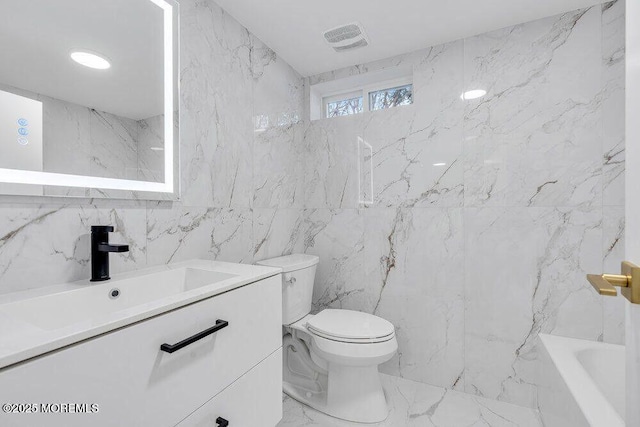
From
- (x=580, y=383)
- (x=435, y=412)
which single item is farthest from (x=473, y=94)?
(x=435, y=412)

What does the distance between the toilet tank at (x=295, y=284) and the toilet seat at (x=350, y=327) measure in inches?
3.8

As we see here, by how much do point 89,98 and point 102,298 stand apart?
0.70 metres

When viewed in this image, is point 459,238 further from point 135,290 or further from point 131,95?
point 131,95

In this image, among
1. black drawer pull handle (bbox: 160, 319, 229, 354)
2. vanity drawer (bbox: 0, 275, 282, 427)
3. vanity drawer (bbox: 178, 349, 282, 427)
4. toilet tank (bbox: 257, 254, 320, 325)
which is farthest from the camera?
toilet tank (bbox: 257, 254, 320, 325)

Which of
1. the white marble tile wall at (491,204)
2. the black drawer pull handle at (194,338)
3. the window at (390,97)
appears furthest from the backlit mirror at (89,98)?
the window at (390,97)

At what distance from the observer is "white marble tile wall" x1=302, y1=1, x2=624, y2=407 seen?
1.56m

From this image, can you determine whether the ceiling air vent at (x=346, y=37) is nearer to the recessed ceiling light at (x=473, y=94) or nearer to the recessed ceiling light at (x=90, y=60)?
the recessed ceiling light at (x=473, y=94)

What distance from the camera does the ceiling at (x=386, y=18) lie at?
5.14ft

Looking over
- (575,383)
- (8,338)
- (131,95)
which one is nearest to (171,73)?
(131,95)

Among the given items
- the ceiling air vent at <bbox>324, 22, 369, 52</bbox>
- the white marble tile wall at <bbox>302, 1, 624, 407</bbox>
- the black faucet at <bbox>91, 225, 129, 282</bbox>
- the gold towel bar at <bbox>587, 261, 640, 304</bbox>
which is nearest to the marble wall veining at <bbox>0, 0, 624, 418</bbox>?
the white marble tile wall at <bbox>302, 1, 624, 407</bbox>

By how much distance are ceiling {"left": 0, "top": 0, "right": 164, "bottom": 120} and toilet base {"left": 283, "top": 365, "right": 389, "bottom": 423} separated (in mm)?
1612

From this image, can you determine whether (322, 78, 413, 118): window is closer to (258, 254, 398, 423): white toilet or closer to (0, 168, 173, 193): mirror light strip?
(258, 254, 398, 423): white toilet

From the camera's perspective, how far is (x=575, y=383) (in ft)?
3.78

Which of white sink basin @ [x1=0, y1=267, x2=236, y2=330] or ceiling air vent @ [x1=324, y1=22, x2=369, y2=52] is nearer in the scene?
white sink basin @ [x1=0, y1=267, x2=236, y2=330]
